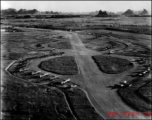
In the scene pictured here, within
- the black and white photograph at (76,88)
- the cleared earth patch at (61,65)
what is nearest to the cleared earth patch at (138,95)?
the black and white photograph at (76,88)

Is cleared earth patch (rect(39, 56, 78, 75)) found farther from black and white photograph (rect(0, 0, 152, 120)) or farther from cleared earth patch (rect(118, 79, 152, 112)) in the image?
cleared earth patch (rect(118, 79, 152, 112))

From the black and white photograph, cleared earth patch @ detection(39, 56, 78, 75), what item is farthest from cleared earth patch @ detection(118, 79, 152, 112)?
cleared earth patch @ detection(39, 56, 78, 75)

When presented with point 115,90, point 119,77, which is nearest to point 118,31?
point 119,77

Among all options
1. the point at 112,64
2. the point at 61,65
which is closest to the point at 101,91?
the point at 112,64

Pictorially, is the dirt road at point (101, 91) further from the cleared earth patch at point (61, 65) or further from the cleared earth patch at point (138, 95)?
the cleared earth patch at point (61, 65)

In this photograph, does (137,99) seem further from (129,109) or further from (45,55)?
(45,55)

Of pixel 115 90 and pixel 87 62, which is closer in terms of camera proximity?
pixel 115 90

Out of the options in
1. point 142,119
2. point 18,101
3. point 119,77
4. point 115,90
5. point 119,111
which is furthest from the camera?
point 119,77
